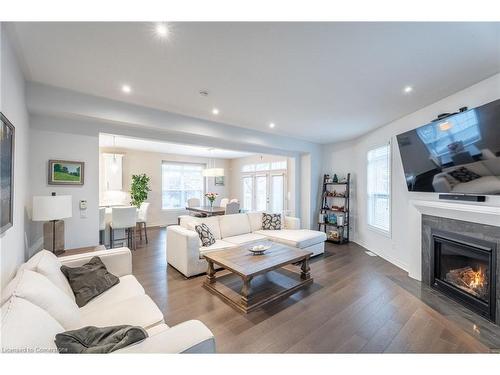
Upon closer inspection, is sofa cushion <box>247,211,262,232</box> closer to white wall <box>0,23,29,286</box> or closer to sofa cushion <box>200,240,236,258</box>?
sofa cushion <box>200,240,236,258</box>

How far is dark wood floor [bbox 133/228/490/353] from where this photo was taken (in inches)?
71.5

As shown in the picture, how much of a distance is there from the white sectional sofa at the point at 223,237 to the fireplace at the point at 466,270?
1750mm

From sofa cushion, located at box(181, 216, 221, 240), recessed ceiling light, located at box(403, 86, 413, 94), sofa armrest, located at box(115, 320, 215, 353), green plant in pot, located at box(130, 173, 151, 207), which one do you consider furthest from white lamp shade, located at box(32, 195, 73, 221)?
recessed ceiling light, located at box(403, 86, 413, 94)

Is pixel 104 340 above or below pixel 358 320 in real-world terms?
above

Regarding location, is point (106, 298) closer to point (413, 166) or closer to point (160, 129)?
point (160, 129)

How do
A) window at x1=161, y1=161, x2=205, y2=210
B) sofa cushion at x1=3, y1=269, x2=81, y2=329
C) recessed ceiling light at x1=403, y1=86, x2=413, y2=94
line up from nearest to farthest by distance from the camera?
sofa cushion at x1=3, y1=269, x2=81, y2=329, recessed ceiling light at x1=403, y1=86, x2=413, y2=94, window at x1=161, y1=161, x2=205, y2=210

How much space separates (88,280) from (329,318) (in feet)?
7.66

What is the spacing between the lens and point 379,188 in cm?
436

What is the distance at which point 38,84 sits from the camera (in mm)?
2451

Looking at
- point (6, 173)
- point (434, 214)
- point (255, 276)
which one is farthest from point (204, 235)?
point (434, 214)

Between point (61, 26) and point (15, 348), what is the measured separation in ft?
6.66

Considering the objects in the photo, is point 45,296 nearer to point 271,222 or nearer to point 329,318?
point 329,318

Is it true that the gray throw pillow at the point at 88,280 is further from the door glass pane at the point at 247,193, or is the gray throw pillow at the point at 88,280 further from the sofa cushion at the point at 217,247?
the door glass pane at the point at 247,193
